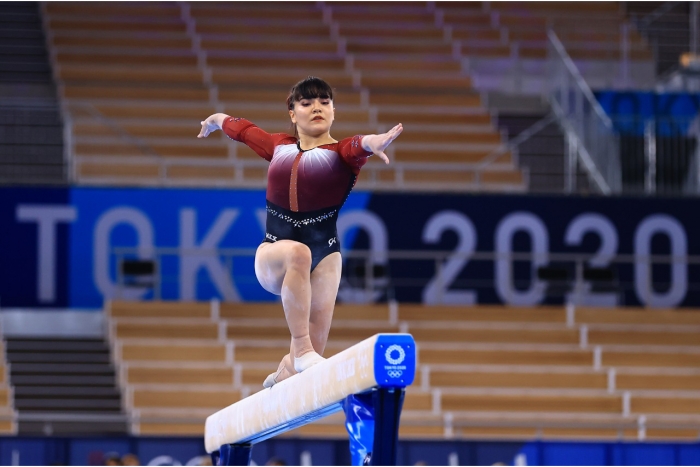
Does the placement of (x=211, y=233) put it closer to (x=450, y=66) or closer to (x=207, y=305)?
(x=207, y=305)

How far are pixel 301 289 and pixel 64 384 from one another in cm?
806

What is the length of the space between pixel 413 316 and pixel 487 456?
2868 millimetres

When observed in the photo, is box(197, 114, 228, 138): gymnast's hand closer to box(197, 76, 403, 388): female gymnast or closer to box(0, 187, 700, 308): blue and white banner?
box(197, 76, 403, 388): female gymnast

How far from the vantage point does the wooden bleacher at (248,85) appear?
46.7 feet

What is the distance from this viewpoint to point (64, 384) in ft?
Answer: 41.8

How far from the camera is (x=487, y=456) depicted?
417 inches

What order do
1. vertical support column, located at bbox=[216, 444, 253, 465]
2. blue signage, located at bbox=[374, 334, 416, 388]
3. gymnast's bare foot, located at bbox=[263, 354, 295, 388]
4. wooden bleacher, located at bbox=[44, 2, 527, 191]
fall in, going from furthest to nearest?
wooden bleacher, located at bbox=[44, 2, 527, 191], vertical support column, located at bbox=[216, 444, 253, 465], gymnast's bare foot, located at bbox=[263, 354, 295, 388], blue signage, located at bbox=[374, 334, 416, 388]

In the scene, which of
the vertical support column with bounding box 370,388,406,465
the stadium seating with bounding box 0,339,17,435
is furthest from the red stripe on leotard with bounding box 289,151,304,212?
the stadium seating with bounding box 0,339,17,435

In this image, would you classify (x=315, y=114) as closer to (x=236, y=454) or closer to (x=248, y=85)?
(x=236, y=454)

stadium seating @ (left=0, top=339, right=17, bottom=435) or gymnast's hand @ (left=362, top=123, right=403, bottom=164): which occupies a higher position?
stadium seating @ (left=0, top=339, right=17, bottom=435)

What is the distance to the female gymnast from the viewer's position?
5.22 m

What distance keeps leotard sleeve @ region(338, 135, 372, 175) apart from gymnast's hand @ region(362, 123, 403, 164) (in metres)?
0.06

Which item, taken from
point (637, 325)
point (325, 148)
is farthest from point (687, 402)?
point (325, 148)

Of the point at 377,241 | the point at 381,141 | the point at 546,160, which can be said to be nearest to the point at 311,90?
the point at 381,141
